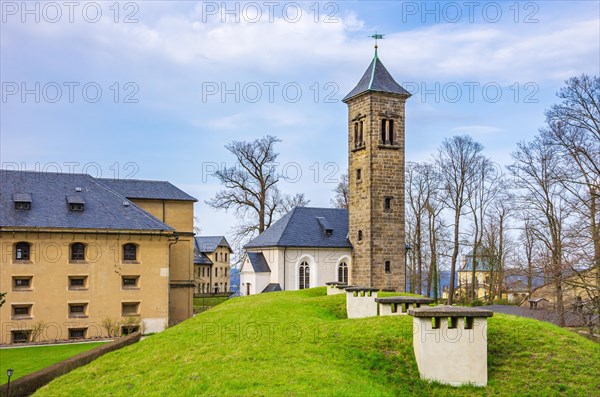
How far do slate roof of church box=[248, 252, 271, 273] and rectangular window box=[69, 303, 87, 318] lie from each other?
1271 cm

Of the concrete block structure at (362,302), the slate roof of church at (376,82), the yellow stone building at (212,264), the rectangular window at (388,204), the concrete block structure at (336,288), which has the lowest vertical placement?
the yellow stone building at (212,264)

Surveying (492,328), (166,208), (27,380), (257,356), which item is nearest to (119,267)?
(166,208)

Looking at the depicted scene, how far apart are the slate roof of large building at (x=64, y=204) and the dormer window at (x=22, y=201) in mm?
101

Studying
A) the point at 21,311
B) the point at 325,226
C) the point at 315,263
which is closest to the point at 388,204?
the point at 325,226

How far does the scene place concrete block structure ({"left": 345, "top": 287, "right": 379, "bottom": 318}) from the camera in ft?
56.4

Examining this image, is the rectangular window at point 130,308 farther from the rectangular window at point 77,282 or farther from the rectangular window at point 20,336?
the rectangular window at point 20,336

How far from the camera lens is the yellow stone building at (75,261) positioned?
91.1 ft

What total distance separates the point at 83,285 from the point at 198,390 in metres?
21.3

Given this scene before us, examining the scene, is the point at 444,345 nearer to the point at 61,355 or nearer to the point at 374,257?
the point at 61,355

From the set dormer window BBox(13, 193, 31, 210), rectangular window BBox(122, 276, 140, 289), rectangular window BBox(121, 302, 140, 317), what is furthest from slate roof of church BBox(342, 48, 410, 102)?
dormer window BBox(13, 193, 31, 210)

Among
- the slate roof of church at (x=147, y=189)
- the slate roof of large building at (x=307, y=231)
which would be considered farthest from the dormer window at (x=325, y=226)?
the slate roof of church at (x=147, y=189)

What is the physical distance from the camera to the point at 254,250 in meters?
41.1

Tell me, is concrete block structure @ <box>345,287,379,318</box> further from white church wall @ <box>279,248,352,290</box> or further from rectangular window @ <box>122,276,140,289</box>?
white church wall @ <box>279,248,352,290</box>

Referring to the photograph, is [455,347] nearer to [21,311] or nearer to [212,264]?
[21,311]
